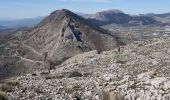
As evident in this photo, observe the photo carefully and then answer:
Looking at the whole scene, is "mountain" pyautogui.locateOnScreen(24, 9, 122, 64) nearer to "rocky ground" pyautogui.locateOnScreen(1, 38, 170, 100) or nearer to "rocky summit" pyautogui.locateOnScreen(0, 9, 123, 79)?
"rocky summit" pyautogui.locateOnScreen(0, 9, 123, 79)

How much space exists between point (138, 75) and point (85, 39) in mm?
102918

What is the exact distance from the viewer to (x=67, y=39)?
128 metres

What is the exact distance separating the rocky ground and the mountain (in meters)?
74.7

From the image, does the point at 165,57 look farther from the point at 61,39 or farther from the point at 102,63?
the point at 61,39

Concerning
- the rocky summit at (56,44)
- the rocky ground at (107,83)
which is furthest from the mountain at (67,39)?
the rocky ground at (107,83)

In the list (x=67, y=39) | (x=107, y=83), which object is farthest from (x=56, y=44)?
(x=107, y=83)

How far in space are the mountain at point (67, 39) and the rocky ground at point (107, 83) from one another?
7467 centimetres

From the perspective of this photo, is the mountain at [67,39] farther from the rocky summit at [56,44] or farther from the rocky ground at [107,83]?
the rocky ground at [107,83]

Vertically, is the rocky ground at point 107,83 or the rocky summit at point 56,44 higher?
the rocky ground at point 107,83

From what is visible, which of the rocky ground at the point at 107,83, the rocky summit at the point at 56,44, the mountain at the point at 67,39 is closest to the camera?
the rocky ground at the point at 107,83

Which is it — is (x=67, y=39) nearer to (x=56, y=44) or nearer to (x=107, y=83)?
(x=56, y=44)

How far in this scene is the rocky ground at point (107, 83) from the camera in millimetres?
23625

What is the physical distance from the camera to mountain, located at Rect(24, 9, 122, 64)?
120625 millimetres

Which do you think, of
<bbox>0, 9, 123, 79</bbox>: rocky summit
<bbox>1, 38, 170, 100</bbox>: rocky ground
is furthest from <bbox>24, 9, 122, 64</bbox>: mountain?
<bbox>1, 38, 170, 100</bbox>: rocky ground
